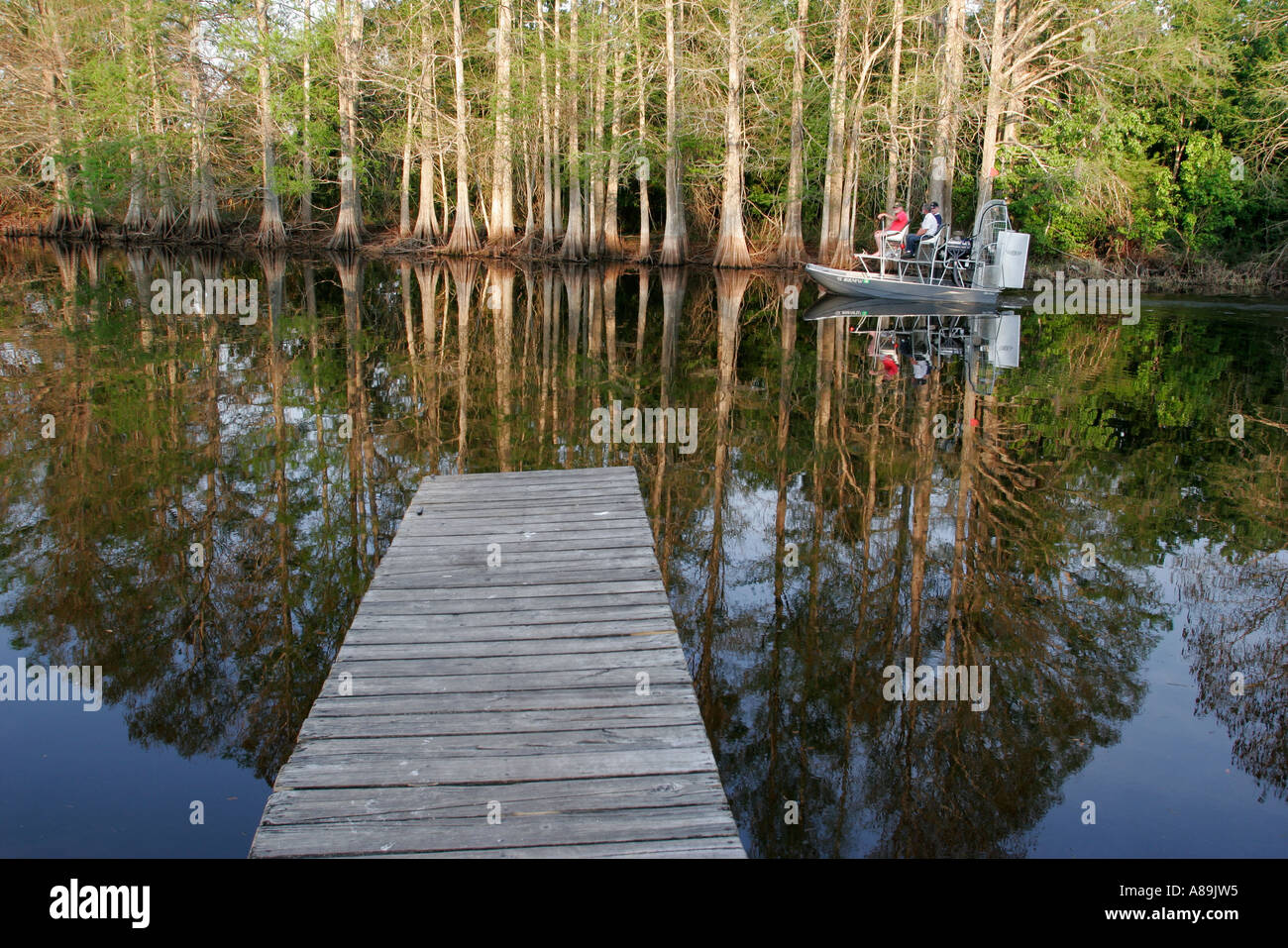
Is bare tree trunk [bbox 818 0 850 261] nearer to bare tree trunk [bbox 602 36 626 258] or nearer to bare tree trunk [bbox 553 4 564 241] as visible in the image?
bare tree trunk [bbox 602 36 626 258]

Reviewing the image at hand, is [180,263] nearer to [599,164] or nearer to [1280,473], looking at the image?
[599,164]

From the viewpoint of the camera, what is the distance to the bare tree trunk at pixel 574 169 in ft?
105

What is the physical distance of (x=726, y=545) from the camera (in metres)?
8.19

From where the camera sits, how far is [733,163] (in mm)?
31328

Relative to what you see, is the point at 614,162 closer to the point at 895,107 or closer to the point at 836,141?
the point at 836,141

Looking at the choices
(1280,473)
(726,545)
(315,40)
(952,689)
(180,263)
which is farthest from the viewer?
(315,40)

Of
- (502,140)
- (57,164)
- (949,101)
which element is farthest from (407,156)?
(949,101)

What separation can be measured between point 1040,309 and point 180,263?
25055 mm

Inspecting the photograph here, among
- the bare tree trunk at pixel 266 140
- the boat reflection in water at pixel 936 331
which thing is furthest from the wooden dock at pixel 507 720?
the bare tree trunk at pixel 266 140

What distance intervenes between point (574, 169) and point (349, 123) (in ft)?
31.6

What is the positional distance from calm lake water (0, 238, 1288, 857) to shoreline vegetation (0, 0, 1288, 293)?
16.6 m

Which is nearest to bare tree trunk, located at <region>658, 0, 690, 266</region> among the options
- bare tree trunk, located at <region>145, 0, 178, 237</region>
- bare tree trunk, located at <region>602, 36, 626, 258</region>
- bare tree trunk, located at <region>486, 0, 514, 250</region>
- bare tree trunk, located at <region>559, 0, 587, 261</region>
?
bare tree trunk, located at <region>602, 36, 626, 258</region>

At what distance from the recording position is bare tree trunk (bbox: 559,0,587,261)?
3188 centimetres
